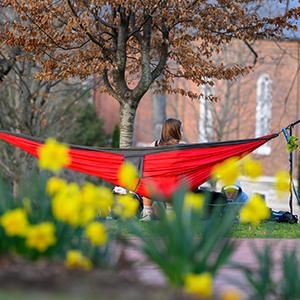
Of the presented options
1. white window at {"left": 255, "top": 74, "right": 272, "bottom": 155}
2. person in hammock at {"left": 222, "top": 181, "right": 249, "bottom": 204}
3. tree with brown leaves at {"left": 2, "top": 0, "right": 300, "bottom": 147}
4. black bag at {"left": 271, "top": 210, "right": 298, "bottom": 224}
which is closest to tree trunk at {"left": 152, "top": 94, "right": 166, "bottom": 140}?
white window at {"left": 255, "top": 74, "right": 272, "bottom": 155}

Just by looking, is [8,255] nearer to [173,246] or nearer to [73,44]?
[173,246]

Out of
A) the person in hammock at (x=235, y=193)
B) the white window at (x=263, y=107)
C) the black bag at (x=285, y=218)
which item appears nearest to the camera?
the person in hammock at (x=235, y=193)

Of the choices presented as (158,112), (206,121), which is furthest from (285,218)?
(206,121)

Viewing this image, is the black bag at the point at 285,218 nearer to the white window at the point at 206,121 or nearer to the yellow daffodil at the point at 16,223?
the yellow daffodil at the point at 16,223

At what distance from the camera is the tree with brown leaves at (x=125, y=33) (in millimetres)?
11695

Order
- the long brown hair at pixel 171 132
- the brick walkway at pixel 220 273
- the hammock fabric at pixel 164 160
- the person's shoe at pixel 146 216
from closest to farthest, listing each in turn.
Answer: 1. the brick walkway at pixel 220 273
2. the person's shoe at pixel 146 216
3. the hammock fabric at pixel 164 160
4. the long brown hair at pixel 171 132

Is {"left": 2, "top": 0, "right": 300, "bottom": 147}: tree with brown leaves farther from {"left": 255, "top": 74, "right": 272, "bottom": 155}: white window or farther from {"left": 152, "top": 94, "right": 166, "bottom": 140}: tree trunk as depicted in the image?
{"left": 255, "top": 74, "right": 272, "bottom": 155}: white window

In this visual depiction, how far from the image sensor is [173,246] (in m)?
3.97

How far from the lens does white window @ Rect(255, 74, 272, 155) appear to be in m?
29.2

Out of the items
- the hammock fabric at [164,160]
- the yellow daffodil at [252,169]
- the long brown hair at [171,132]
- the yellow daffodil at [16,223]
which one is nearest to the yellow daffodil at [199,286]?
the yellow daffodil at [16,223]

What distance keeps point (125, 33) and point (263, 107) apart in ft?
58.3

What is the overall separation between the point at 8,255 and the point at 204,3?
28.5ft

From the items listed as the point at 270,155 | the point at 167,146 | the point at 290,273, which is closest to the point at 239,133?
the point at 270,155

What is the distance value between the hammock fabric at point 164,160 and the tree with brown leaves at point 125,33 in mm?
2295
